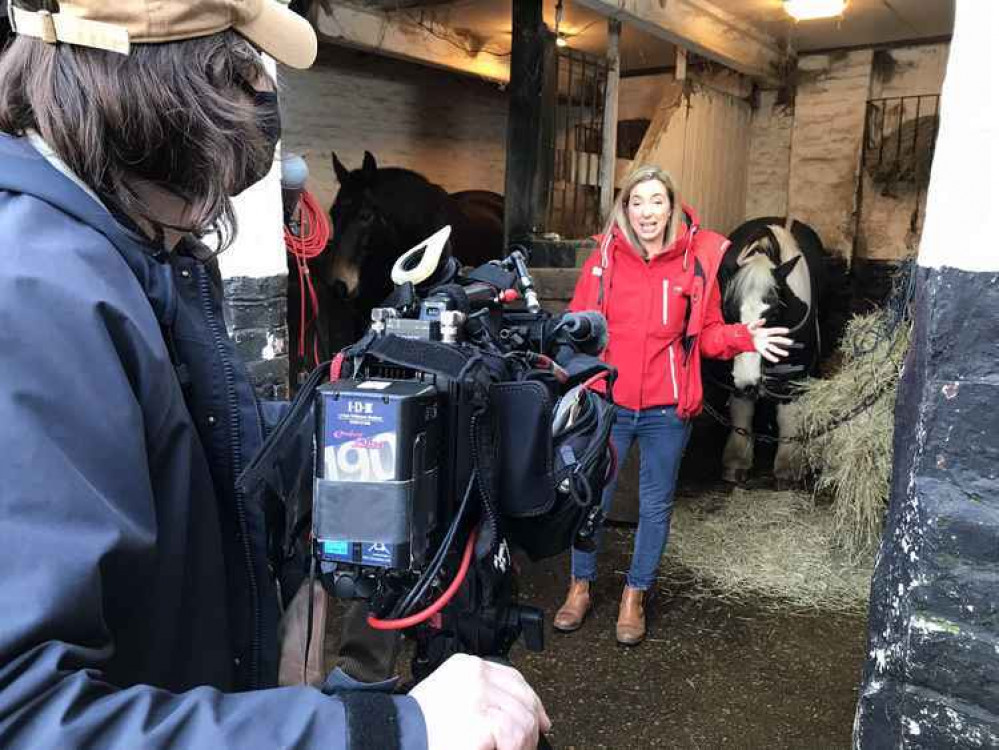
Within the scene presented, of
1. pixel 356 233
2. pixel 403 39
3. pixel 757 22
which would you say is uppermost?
pixel 757 22

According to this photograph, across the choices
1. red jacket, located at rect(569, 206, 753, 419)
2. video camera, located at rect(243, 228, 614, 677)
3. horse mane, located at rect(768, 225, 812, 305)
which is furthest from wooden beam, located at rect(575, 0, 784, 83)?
video camera, located at rect(243, 228, 614, 677)

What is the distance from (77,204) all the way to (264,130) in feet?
0.89

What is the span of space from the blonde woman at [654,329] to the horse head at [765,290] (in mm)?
1784

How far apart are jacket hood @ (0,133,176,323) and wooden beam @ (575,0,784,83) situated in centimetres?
392

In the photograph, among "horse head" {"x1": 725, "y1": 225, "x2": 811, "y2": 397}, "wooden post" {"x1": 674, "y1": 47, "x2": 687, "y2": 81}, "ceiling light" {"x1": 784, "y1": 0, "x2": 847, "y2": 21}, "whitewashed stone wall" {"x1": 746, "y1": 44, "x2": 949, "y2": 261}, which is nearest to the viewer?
"ceiling light" {"x1": 784, "y1": 0, "x2": 847, "y2": 21}

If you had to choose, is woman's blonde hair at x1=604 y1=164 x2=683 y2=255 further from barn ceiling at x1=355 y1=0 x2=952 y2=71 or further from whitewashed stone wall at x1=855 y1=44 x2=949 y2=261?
whitewashed stone wall at x1=855 y1=44 x2=949 y2=261

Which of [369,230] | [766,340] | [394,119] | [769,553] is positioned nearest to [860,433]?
[769,553]

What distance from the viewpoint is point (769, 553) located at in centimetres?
393

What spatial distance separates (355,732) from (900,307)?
Result: 384 centimetres

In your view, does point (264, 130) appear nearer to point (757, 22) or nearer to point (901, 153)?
point (757, 22)

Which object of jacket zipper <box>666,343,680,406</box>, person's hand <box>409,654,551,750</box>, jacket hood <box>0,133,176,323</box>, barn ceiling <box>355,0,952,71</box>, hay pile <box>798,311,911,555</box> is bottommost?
hay pile <box>798,311,911,555</box>

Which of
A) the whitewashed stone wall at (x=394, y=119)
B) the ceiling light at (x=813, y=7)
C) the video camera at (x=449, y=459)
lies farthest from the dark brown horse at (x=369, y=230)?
the video camera at (x=449, y=459)

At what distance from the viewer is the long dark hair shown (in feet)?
2.48

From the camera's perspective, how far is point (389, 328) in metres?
1.01
